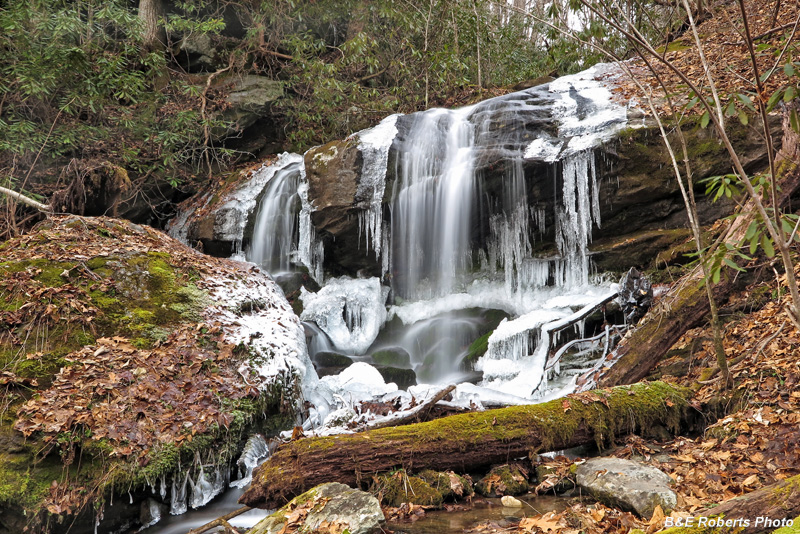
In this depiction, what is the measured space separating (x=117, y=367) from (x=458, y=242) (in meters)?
5.79

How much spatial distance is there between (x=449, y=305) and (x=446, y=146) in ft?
9.99

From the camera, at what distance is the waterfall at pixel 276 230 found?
10.5m

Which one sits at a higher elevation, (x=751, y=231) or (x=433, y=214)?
(x=433, y=214)

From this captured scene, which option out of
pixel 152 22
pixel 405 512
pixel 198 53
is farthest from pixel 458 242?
pixel 152 22

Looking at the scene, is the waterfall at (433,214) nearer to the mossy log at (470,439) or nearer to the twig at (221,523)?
the mossy log at (470,439)

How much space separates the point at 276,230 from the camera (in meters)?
10.6

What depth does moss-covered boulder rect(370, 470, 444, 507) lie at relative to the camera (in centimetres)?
352

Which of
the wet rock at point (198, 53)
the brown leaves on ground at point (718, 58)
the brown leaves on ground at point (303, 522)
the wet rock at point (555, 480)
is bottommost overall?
the wet rock at point (555, 480)

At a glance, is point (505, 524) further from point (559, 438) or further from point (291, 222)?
point (291, 222)

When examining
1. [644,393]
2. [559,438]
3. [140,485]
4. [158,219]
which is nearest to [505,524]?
[559,438]

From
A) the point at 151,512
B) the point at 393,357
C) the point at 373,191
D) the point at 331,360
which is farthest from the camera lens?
the point at 373,191

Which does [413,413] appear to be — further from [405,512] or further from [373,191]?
[373,191]

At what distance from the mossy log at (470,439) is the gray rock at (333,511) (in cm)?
24

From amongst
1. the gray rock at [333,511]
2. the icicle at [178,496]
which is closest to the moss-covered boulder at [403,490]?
the gray rock at [333,511]
